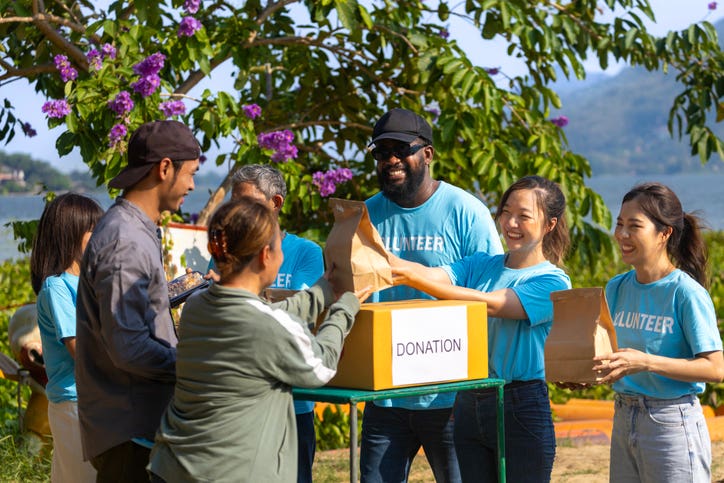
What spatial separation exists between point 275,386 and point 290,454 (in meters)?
0.20

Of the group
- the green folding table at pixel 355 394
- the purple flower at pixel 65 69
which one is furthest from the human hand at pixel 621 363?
the purple flower at pixel 65 69

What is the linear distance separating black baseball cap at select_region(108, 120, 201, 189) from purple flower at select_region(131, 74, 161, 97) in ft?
9.33

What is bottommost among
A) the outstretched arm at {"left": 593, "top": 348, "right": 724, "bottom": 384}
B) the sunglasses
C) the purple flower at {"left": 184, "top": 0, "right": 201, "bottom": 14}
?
the outstretched arm at {"left": 593, "top": 348, "right": 724, "bottom": 384}

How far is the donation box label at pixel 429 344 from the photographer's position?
10.8 ft

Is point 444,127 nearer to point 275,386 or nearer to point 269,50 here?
point 269,50

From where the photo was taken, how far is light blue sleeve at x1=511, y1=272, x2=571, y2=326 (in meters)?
3.75

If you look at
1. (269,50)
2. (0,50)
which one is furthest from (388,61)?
(0,50)

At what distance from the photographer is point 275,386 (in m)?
2.99

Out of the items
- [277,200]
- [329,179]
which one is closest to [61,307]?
[277,200]

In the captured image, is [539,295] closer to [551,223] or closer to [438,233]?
[551,223]

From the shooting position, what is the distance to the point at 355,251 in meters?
3.28

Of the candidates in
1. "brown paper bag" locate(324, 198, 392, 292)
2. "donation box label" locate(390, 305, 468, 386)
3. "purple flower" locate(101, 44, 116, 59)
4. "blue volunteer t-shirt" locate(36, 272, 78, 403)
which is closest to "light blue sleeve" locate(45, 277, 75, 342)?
"blue volunteer t-shirt" locate(36, 272, 78, 403)

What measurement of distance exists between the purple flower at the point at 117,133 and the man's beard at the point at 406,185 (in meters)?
2.20

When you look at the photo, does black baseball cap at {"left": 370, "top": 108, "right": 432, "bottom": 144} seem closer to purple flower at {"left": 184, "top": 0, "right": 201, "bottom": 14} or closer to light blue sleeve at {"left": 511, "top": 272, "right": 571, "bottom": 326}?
light blue sleeve at {"left": 511, "top": 272, "right": 571, "bottom": 326}
